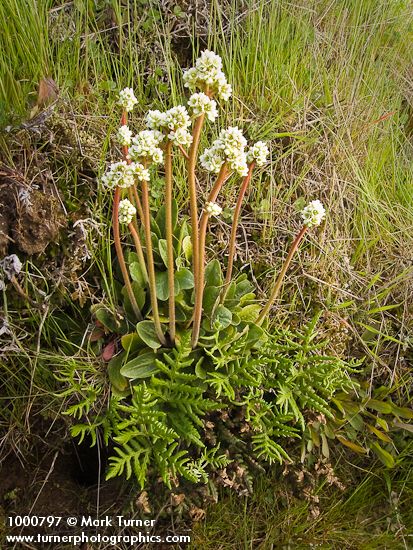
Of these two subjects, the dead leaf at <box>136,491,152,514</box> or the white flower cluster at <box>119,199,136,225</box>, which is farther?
the dead leaf at <box>136,491,152,514</box>

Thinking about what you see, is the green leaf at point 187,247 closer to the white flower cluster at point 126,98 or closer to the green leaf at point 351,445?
the white flower cluster at point 126,98

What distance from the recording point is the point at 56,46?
232cm

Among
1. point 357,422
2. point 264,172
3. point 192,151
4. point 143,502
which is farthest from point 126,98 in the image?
point 357,422

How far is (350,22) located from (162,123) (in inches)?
82.2

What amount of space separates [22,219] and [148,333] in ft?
1.80

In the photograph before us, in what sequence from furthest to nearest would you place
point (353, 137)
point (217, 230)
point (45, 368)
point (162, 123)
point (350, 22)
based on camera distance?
point (350, 22) < point (353, 137) < point (217, 230) < point (45, 368) < point (162, 123)

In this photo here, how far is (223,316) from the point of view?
6.19 ft

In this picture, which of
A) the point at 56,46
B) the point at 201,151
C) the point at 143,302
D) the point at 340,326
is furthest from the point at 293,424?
the point at 56,46

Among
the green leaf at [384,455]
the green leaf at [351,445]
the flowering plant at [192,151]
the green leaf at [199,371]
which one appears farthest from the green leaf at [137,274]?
the green leaf at [384,455]

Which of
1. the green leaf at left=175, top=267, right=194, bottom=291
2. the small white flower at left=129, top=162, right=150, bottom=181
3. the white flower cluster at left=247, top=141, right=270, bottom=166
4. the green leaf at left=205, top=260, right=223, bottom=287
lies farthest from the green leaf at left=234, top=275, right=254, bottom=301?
the small white flower at left=129, top=162, right=150, bottom=181

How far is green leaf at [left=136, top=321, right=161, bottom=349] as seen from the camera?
181 cm

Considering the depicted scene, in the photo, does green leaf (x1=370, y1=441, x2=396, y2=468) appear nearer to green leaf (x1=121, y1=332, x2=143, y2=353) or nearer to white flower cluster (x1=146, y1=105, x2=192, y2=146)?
green leaf (x1=121, y1=332, x2=143, y2=353)

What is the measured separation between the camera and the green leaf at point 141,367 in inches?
70.0

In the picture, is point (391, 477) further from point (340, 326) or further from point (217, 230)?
point (217, 230)
